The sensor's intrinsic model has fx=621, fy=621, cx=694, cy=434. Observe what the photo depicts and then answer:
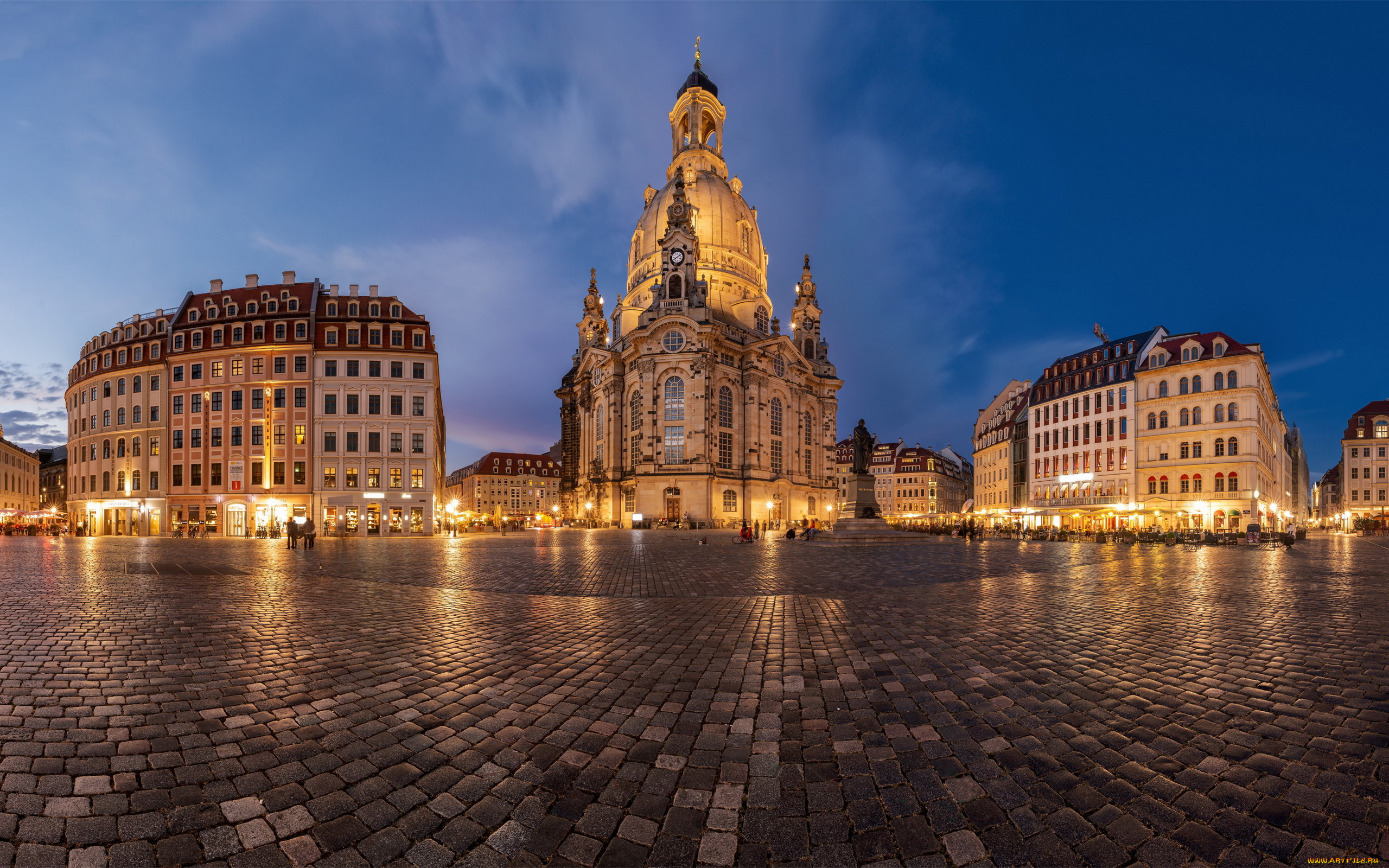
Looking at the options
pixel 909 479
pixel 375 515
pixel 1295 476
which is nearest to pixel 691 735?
pixel 375 515

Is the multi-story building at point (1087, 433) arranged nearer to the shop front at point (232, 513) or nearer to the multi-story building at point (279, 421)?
the multi-story building at point (279, 421)

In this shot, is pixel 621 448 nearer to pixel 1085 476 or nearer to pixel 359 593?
pixel 1085 476

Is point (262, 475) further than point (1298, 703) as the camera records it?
Yes

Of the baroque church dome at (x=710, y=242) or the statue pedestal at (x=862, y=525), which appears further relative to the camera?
the baroque church dome at (x=710, y=242)

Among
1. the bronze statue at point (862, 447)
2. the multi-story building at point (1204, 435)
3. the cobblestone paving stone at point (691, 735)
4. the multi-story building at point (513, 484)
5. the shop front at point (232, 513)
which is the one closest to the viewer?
the cobblestone paving stone at point (691, 735)

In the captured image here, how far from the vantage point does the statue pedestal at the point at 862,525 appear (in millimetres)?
33750

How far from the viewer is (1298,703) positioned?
5.01 metres

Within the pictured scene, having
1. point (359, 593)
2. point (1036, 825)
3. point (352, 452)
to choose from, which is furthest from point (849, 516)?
point (352, 452)

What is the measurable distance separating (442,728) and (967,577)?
44.1 feet

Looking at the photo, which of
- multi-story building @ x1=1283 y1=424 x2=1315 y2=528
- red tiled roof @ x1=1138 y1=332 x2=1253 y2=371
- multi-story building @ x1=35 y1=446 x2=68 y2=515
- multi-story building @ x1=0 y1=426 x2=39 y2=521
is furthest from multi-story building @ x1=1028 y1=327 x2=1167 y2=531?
multi-story building @ x1=35 y1=446 x2=68 y2=515

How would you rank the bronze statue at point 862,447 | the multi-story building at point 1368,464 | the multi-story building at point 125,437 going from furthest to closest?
the multi-story building at point 1368,464, the multi-story building at point 125,437, the bronze statue at point 862,447

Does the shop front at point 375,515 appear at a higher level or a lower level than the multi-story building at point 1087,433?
lower

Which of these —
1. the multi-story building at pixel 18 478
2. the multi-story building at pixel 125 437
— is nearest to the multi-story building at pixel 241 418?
the multi-story building at pixel 125 437

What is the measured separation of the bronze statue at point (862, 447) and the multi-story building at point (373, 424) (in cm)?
3397
